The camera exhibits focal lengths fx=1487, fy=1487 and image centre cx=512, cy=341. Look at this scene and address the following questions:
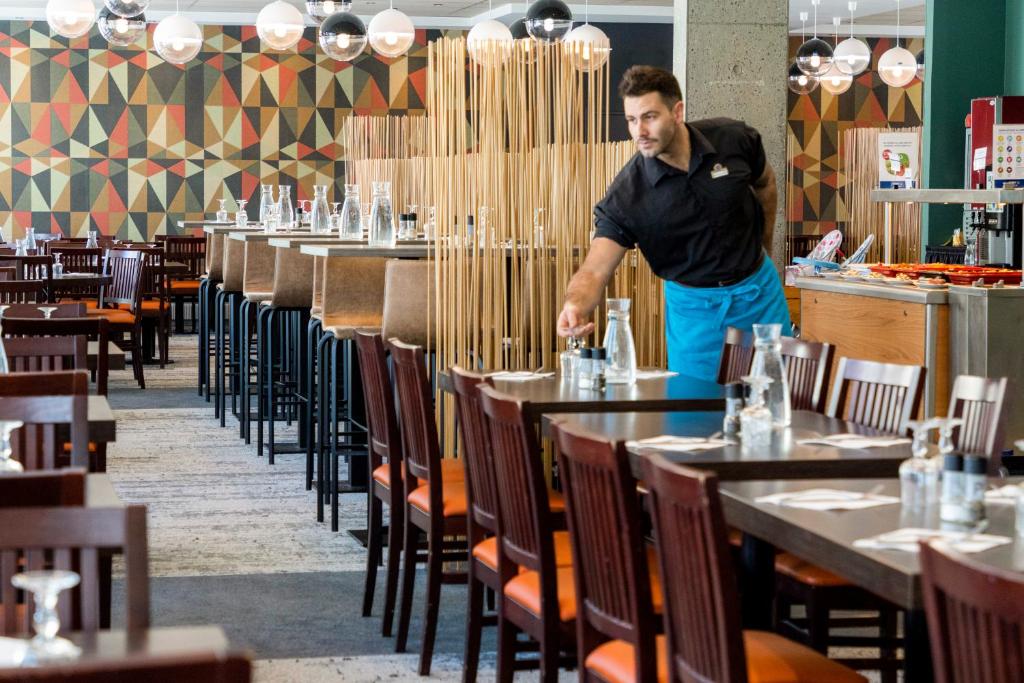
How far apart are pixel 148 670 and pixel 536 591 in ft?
6.96

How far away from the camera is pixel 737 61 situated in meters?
6.48

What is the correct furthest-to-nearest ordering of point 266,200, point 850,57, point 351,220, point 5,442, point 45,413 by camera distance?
point 850,57
point 266,200
point 351,220
point 45,413
point 5,442

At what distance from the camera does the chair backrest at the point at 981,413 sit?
11.1 ft

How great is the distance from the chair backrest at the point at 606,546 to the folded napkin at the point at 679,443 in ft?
1.45

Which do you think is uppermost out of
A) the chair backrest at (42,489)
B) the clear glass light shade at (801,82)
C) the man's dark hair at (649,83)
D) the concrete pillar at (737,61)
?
the clear glass light shade at (801,82)

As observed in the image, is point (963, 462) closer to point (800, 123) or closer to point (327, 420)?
point (327, 420)

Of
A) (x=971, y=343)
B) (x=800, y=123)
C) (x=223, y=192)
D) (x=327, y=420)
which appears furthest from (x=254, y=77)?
(x=971, y=343)

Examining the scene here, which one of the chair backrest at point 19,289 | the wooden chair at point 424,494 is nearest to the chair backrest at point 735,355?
the wooden chair at point 424,494

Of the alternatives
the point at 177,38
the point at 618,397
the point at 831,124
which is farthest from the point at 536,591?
the point at 831,124

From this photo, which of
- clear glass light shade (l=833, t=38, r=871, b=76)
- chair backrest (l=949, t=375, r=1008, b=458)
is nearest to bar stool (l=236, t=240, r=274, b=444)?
chair backrest (l=949, t=375, r=1008, b=458)

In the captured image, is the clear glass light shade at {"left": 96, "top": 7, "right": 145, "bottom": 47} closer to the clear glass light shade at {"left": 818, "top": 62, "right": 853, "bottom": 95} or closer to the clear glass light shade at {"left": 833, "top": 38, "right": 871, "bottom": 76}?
the clear glass light shade at {"left": 833, "top": 38, "right": 871, "bottom": 76}

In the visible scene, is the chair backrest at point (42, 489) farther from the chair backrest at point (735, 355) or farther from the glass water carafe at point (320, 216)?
the glass water carafe at point (320, 216)

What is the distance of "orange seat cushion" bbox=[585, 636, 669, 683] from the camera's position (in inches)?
107

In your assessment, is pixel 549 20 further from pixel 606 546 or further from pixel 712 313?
pixel 606 546
